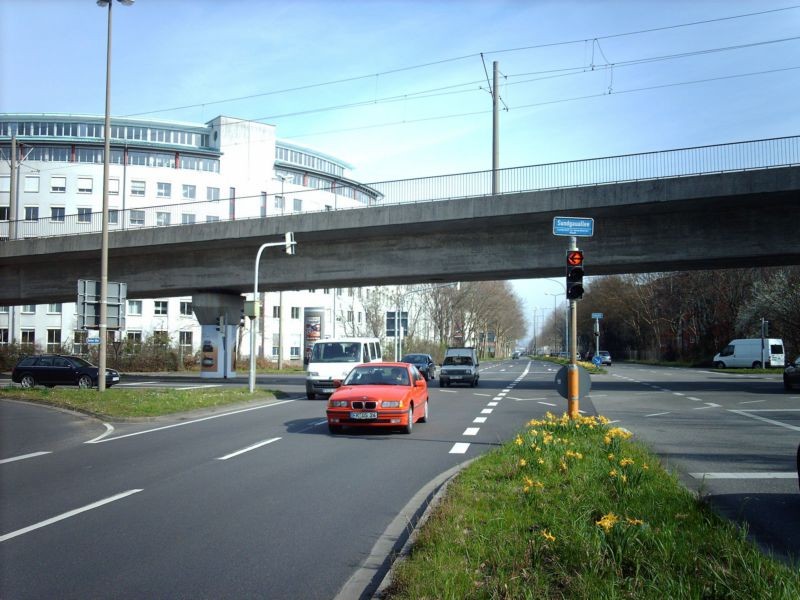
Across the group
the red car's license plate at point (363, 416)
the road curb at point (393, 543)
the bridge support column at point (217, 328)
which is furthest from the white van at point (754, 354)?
the road curb at point (393, 543)

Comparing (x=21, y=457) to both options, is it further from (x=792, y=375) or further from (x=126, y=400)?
(x=792, y=375)

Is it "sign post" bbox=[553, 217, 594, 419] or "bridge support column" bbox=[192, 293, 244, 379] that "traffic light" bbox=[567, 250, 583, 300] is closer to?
"sign post" bbox=[553, 217, 594, 419]

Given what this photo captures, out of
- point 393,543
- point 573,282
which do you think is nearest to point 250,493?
point 393,543

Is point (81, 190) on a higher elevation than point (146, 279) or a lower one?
higher

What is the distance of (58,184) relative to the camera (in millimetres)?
70375

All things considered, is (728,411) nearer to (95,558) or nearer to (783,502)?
(783,502)

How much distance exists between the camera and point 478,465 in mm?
9156

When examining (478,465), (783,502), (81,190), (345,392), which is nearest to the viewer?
(783,502)

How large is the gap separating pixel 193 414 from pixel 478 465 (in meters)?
11.8

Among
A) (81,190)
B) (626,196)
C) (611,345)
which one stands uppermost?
(81,190)

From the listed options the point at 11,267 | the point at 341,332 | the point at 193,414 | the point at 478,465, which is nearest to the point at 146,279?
the point at 11,267

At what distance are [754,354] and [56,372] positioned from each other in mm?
51625

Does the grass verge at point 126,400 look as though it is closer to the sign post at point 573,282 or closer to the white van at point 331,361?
the white van at point 331,361

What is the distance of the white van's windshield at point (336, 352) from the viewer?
82.5ft
